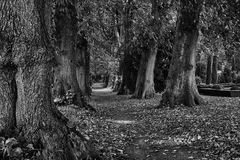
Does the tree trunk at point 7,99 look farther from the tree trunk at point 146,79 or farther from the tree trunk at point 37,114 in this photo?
the tree trunk at point 146,79

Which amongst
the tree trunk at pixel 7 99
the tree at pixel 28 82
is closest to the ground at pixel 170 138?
the tree at pixel 28 82

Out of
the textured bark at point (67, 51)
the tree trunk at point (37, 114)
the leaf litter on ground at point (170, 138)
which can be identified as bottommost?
the leaf litter on ground at point (170, 138)

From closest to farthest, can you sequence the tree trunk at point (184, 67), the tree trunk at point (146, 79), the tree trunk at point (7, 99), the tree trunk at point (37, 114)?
the tree trunk at point (37, 114), the tree trunk at point (7, 99), the tree trunk at point (184, 67), the tree trunk at point (146, 79)

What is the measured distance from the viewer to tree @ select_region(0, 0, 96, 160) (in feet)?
17.9

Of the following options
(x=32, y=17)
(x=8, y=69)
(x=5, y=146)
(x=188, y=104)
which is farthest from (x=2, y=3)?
(x=188, y=104)

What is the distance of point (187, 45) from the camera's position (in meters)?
16.3

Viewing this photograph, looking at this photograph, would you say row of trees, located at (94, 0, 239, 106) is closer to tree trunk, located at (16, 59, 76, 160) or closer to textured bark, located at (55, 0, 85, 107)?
textured bark, located at (55, 0, 85, 107)

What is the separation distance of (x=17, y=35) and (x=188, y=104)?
38.8 ft

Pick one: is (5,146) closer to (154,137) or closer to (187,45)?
(154,137)

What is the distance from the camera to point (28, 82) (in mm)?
5547

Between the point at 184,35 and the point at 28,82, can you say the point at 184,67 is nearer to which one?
the point at 184,35

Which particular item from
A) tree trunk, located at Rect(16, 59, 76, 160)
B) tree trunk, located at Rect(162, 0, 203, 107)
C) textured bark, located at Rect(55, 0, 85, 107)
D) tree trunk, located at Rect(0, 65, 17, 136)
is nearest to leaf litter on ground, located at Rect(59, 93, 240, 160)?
tree trunk, located at Rect(16, 59, 76, 160)

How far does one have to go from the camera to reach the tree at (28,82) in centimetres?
545

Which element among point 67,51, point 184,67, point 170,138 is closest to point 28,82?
point 170,138
